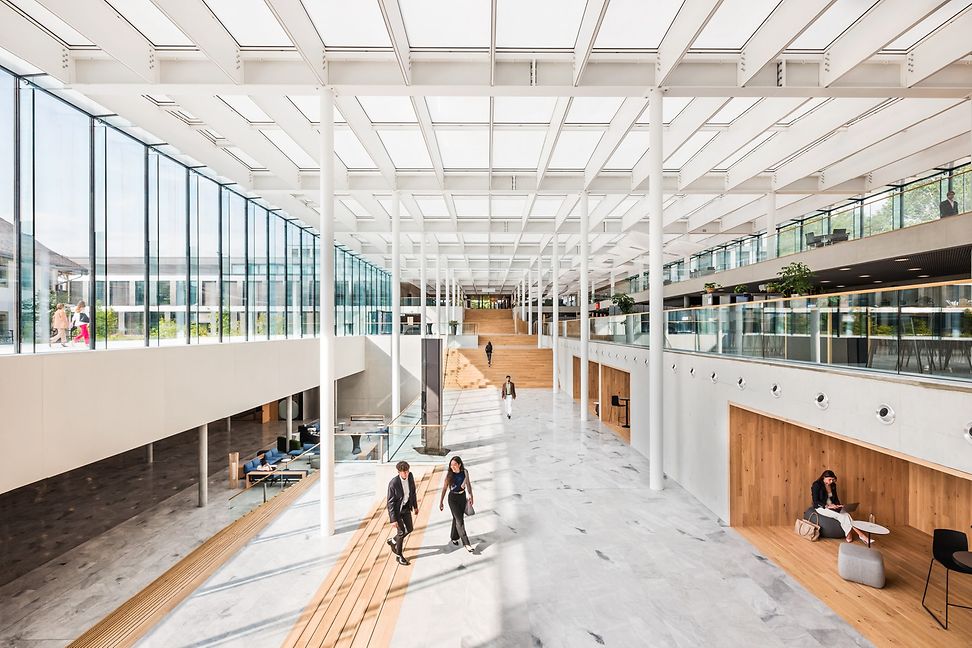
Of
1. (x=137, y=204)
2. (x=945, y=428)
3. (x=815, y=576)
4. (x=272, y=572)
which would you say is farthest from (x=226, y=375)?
(x=945, y=428)

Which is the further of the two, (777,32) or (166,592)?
(777,32)

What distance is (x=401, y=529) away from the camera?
714 centimetres

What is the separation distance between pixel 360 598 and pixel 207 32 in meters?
8.46

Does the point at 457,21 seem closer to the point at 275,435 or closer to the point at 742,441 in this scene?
the point at 742,441

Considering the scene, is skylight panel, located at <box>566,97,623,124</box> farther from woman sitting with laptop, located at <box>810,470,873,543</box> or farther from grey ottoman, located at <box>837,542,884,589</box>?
grey ottoman, located at <box>837,542,884,589</box>

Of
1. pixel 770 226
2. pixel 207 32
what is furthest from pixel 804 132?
pixel 207 32

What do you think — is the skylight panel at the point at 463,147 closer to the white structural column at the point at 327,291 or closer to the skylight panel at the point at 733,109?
the white structural column at the point at 327,291

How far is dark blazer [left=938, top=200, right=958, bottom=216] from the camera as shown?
10328mm

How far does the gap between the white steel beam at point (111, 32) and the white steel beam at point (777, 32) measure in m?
9.96

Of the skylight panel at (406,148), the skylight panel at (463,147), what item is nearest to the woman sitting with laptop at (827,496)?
the skylight panel at (463,147)

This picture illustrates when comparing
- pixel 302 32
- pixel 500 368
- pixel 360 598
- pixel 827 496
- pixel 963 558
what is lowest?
pixel 360 598

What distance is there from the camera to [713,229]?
74.2 ft

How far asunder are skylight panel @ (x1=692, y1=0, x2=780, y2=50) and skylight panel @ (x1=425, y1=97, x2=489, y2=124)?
14.2 feet

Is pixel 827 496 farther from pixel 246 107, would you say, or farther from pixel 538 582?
pixel 246 107
